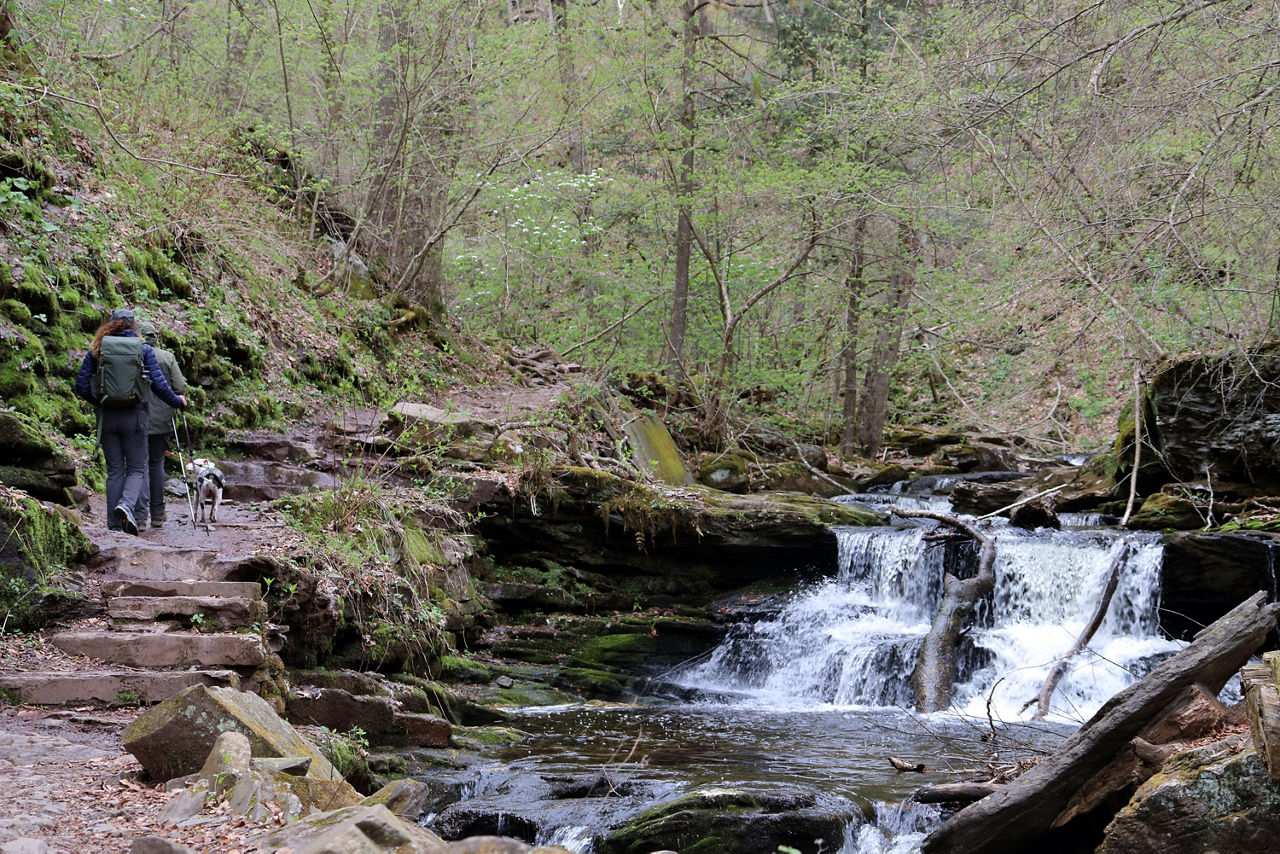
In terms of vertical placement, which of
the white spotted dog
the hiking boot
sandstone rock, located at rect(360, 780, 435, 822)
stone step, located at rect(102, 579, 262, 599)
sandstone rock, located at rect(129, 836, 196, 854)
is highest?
the white spotted dog

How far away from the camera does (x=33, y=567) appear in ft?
19.5

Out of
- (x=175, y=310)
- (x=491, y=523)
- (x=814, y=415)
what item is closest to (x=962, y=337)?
(x=814, y=415)

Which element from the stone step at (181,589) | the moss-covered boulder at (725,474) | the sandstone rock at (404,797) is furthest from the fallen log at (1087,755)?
the moss-covered boulder at (725,474)

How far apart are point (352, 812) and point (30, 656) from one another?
314cm

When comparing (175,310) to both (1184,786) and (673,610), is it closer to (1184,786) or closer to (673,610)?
(673,610)

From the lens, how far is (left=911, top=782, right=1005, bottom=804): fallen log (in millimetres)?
5812

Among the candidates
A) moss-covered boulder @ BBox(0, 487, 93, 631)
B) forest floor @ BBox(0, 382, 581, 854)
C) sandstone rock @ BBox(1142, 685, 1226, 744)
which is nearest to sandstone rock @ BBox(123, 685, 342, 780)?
forest floor @ BBox(0, 382, 581, 854)

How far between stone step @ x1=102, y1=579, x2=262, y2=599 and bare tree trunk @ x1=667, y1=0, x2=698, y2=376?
11.1 metres

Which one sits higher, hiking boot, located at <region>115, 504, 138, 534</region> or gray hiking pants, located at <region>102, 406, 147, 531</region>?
gray hiking pants, located at <region>102, 406, 147, 531</region>

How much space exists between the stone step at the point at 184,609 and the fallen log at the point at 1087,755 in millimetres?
4779

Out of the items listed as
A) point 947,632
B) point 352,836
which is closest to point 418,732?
point 352,836

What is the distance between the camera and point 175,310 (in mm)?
11430

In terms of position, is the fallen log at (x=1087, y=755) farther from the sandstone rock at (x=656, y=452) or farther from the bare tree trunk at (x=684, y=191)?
the bare tree trunk at (x=684, y=191)

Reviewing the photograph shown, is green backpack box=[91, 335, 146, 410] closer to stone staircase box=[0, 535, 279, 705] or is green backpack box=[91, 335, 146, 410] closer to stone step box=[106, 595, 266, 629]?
stone staircase box=[0, 535, 279, 705]
